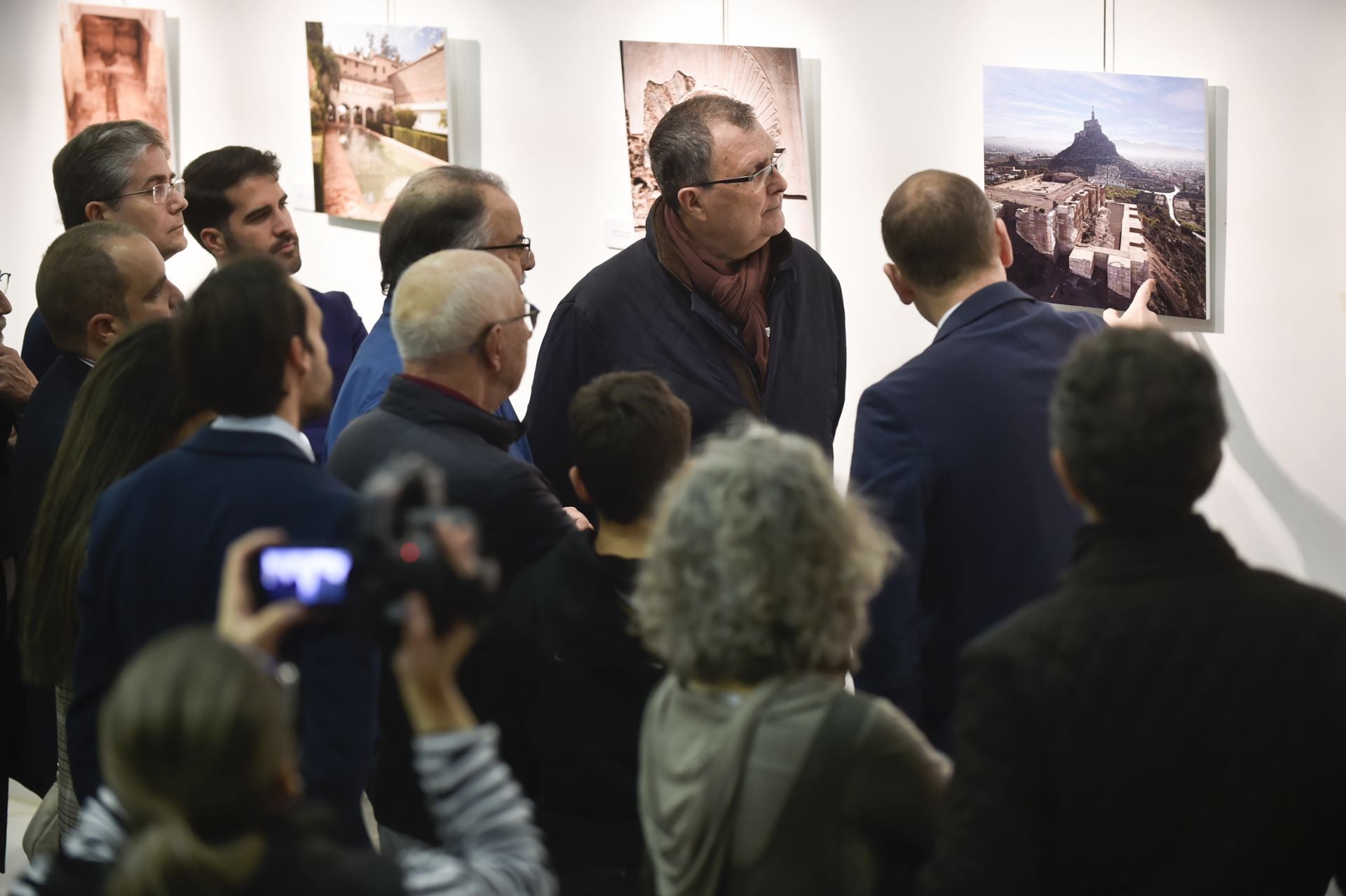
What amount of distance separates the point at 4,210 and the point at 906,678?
16.9 feet

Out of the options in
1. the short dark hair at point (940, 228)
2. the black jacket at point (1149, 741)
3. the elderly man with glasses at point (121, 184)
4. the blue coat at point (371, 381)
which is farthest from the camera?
the elderly man with glasses at point (121, 184)

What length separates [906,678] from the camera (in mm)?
2752

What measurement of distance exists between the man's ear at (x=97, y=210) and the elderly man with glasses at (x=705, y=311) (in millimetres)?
1490

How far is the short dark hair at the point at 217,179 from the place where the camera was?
434 centimetres

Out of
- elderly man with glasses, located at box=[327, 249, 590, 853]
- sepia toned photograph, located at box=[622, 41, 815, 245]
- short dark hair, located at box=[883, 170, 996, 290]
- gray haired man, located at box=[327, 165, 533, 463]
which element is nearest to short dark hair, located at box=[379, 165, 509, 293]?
gray haired man, located at box=[327, 165, 533, 463]

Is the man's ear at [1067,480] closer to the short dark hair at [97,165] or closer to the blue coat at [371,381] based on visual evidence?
the blue coat at [371,381]

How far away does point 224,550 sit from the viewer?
2.07 metres

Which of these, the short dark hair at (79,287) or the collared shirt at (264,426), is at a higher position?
the short dark hair at (79,287)

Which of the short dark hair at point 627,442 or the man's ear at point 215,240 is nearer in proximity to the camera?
the short dark hair at point 627,442

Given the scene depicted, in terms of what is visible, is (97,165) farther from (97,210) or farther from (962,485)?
(962,485)

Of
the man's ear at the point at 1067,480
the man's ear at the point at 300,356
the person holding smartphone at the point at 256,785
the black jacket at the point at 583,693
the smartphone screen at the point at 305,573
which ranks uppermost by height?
the man's ear at the point at 300,356

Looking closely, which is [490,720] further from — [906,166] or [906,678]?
[906,166]

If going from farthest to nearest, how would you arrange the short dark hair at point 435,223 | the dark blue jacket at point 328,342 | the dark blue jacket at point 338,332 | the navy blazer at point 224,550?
the dark blue jacket at point 338,332
the dark blue jacket at point 328,342
the short dark hair at point 435,223
the navy blazer at point 224,550

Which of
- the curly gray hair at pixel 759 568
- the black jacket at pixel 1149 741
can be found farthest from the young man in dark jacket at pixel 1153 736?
the curly gray hair at pixel 759 568
